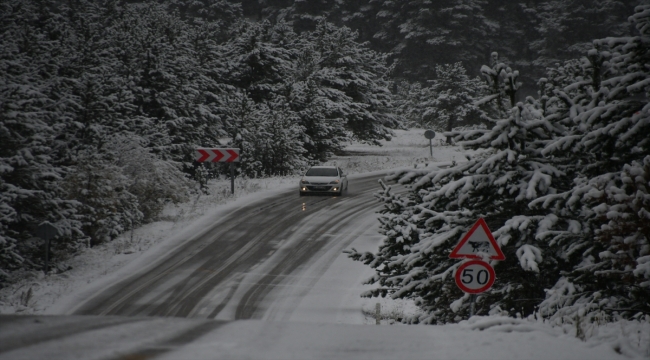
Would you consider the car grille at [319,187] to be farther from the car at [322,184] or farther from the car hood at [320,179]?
the car hood at [320,179]

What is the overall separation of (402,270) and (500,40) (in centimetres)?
7642

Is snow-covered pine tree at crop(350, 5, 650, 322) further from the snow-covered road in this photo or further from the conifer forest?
the snow-covered road

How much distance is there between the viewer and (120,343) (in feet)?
16.7

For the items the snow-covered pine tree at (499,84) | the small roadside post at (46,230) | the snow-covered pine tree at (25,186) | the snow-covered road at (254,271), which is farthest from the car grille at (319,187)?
the snow-covered pine tree at (499,84)

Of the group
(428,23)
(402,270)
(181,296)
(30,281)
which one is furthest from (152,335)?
(428,23)

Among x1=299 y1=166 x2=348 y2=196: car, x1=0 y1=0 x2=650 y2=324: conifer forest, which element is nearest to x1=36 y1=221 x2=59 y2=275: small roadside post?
x1=0 y1=0 x2=650 y2=324: conifer forest

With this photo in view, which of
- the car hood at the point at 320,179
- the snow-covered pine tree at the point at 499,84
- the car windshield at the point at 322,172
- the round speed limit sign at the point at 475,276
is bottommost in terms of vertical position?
the round speed limit sign at the point at 475,276

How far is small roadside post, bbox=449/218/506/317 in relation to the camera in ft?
26.7

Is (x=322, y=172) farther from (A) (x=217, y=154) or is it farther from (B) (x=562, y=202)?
(B) (x=562, y=202)

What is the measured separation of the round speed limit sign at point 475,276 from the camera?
8.20 m

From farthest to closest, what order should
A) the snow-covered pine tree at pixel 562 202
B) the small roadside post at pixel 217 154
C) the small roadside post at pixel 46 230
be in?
the small roadside post at pixel 217 154 < the small roadside post at pixel 46 230 < the snow-covered pine tree at pixel 562 202

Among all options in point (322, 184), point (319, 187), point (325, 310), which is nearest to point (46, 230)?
point (325, 310)

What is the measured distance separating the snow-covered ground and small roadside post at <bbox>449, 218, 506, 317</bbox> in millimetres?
1503

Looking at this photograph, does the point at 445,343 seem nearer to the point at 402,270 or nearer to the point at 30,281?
the point at 402,270
